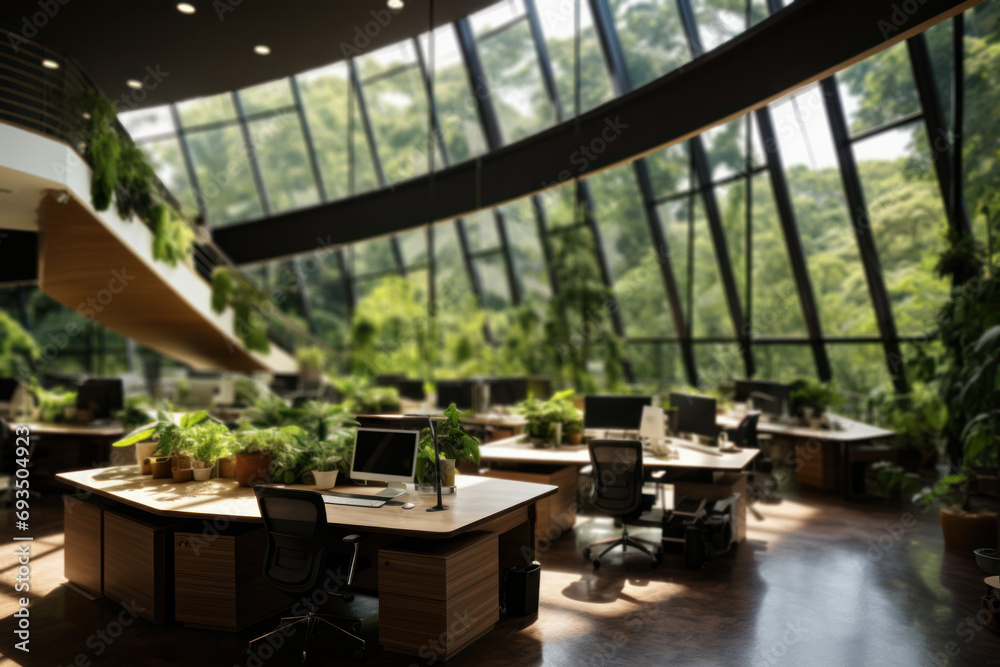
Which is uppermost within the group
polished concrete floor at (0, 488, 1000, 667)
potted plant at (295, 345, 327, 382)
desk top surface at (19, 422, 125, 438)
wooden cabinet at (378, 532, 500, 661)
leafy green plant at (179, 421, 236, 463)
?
potted plant at (295, 345, 327, 382)

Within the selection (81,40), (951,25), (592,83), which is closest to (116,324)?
(81,40)

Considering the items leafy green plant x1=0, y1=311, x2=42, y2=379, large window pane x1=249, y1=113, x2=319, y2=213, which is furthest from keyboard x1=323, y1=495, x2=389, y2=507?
leafy green plant x1=0, y1=311, x2=42, y2=379

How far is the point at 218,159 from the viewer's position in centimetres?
1425

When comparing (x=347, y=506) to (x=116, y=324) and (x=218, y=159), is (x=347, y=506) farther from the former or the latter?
(x=218, y=159)

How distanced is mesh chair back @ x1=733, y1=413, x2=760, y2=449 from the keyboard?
4302mm

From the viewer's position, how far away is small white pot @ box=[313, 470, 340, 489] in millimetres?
4492

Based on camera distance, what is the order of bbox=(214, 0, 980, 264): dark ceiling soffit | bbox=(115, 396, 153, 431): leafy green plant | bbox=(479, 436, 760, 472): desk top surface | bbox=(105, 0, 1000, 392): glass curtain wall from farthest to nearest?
1. bbox=(105, 0, 1000, 392): glass curtain wall
2. bbox=(115, 396, 153, 431): leafy green plant
3. bbox=(479, 436, 760, 472): desk top surface
4. bbox=(214, 0, 980, 264): dark ceiling soffit

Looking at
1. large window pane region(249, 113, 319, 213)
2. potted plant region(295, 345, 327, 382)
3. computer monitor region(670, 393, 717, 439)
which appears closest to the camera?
computer monitor region(670, 393, 717, 439)

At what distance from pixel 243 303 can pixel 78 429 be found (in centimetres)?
331

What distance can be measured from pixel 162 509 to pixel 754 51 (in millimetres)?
6254

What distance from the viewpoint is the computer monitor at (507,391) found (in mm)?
8773

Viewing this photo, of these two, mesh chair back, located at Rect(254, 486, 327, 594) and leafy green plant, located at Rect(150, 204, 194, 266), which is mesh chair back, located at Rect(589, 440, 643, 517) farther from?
leafy green plant, located at Rect(150, 204, 194, 266)

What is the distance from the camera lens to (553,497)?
603 centimetres

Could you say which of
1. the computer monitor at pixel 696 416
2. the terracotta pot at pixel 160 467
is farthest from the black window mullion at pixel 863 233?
the terracotta pot at pixel 160 467
